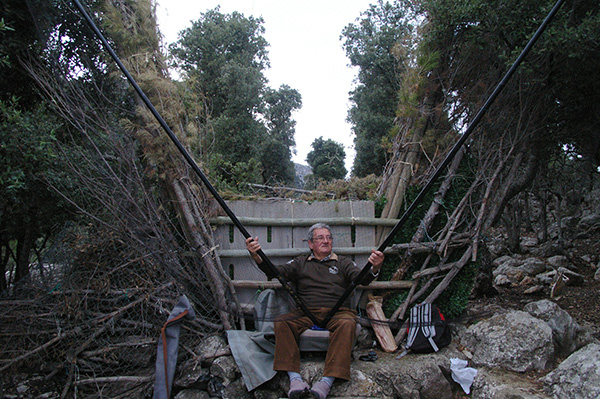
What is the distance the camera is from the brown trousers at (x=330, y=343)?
336cm

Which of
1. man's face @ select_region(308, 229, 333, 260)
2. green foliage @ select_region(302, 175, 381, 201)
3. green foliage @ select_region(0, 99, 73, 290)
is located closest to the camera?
green foliage @ select_region(0, 99, 73, 290)

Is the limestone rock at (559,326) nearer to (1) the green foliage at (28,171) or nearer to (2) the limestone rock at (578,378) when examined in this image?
(2) the limestone rock at (578,378)

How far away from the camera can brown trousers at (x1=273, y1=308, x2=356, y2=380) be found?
11.0ft

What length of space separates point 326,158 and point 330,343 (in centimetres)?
1069

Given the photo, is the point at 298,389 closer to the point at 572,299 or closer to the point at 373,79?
the point at 572,299

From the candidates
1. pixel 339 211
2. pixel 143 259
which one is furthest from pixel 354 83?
pixel 143 259

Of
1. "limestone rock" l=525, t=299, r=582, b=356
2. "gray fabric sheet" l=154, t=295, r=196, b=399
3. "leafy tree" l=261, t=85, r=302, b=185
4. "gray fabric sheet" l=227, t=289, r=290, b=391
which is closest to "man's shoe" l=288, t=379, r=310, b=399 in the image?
"gray fabric sheet" l=227, t=289, r=290, b=391

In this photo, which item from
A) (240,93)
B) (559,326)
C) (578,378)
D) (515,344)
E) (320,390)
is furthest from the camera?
(240,93)

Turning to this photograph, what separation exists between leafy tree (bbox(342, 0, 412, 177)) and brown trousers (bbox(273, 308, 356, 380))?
9.47 meters

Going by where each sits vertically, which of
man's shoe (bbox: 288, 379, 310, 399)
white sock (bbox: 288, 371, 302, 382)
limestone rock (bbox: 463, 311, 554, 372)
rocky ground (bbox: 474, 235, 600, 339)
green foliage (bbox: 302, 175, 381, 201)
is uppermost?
green foliage (bbox: 302, 175, 381, 201)

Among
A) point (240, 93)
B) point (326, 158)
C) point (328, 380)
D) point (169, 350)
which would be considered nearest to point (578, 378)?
point (328, 380)

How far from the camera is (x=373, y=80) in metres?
14.1

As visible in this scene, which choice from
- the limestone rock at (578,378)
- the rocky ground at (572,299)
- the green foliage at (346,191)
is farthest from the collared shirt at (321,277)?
the limestone rock at (578,378)

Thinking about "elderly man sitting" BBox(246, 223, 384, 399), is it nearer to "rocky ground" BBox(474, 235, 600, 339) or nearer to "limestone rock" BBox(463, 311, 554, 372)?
"limestone rock" BBox(463, 311, 554, 372)
